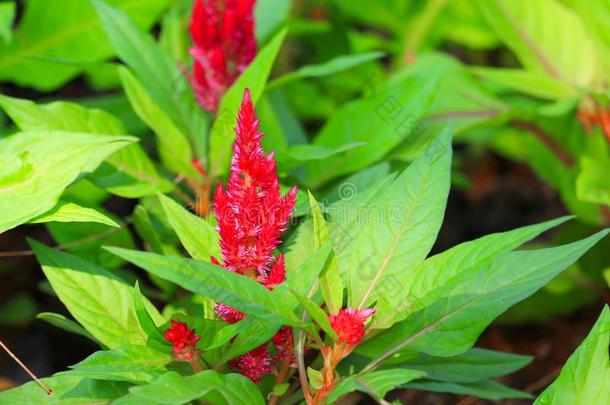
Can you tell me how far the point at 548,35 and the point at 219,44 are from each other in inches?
36.8

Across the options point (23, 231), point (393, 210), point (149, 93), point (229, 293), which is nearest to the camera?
point (229, 293)

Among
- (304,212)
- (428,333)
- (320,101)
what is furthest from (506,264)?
(320,101)

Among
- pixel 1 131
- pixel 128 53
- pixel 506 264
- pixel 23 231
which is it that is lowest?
pixel 23 231

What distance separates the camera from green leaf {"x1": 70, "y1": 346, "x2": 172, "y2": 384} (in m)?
1.11

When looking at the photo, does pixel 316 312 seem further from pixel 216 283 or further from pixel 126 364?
pixel 126 364

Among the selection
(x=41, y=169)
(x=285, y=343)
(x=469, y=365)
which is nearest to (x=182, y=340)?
(x=285, y=343)

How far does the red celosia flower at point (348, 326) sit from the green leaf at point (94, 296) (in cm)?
34

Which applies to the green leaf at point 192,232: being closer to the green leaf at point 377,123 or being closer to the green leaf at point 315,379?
the green leaf at point 315,379

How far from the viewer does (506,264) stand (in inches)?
45.9

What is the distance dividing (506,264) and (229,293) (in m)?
0.42

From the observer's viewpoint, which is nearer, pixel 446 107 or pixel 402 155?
pixel 402 155

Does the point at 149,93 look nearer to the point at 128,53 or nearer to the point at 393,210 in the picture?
the point at 128,53

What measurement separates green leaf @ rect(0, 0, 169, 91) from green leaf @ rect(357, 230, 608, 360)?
132cm

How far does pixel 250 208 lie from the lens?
3.67ft
